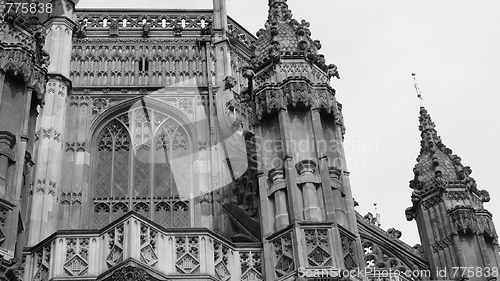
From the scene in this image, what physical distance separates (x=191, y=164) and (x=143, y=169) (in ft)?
3.67

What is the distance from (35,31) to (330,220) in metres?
6.12

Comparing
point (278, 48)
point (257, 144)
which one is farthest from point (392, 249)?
point (278, 48)

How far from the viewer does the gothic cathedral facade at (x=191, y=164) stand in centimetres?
1321

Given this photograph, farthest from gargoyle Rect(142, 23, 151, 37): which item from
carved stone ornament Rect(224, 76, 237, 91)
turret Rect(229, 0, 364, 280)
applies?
turret Rect(229, 0, 364, 280)

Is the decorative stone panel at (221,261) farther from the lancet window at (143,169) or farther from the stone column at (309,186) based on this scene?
the lancet window at (143,169)

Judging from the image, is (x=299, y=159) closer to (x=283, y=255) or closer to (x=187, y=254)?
(x=283, y=255)

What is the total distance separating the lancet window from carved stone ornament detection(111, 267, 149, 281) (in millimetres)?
6144

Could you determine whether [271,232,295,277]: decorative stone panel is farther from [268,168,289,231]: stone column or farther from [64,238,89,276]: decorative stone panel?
[64,238,89,276]: decorative stone panel

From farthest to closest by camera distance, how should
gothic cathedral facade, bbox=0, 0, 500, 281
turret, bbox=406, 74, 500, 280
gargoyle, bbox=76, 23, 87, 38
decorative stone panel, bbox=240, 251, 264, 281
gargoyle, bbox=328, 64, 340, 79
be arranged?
gargoyle, bbox=76, 23, 87, 38, gargoyle, bbox=328, 64, 340, 79, turret, bbox=406, 74, 500, 280, decorative stone panel, bbox=240, 251, 264, 281, gothic cathedral facade, bbox=0, 0, 500, 281

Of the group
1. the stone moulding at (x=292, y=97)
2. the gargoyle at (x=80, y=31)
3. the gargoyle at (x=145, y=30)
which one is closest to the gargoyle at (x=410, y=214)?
the stone moulding at (x=292, y=97)

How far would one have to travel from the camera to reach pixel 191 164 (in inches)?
775

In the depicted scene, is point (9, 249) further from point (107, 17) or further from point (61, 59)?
point (107, 17)

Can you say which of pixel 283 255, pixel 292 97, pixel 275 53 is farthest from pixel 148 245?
pixel 275 53

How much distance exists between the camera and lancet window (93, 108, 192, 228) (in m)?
19.0
